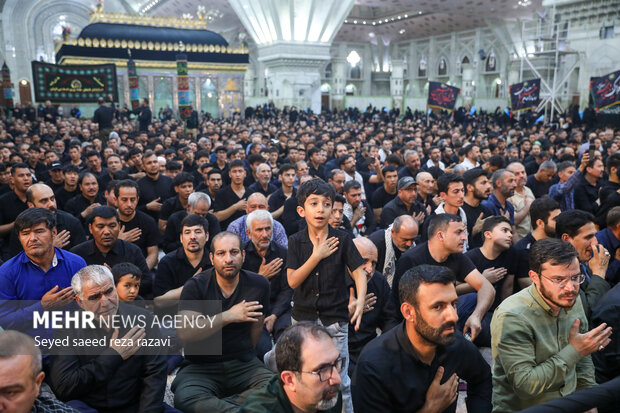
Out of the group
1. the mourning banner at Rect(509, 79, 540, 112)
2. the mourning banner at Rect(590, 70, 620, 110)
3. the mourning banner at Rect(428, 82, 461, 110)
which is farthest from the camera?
the mourning banner at Rect(428, 82, 461, 110)

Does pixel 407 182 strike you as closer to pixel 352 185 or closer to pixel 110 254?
pixel 352 185

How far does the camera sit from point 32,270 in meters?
3.76

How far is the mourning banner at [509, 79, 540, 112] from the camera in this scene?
16.5m

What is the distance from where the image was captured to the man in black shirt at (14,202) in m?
6.00

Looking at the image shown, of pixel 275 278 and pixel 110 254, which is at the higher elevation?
pixel 110 254

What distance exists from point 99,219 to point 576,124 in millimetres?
21552

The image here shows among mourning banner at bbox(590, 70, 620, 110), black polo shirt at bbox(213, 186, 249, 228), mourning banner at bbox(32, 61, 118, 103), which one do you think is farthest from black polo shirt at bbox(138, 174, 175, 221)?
mourning banner at bbox(590, 70, 620, 110)

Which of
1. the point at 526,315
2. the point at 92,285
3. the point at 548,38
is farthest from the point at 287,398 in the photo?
the point at 548,38

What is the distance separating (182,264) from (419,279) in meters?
2.89

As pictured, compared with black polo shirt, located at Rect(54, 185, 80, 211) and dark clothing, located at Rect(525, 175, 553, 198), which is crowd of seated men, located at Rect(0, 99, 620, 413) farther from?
dark clothing, located at Rect(525, 175, 553, 198)

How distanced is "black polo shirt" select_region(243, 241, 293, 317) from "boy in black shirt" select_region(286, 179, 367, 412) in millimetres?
1116

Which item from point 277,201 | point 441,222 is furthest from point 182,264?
point 277,201

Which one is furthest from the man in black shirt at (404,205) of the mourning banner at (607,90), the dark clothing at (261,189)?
the mourning banner at (607,90)

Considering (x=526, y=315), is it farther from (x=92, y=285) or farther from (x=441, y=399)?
(x=92, y=285)
